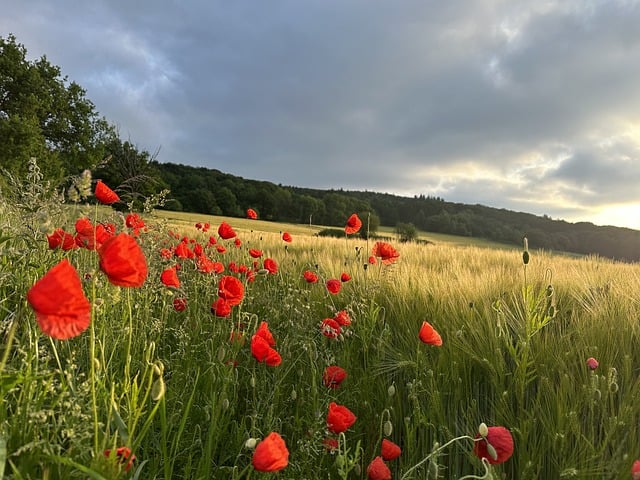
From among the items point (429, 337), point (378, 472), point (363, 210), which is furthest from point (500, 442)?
point (363, 210)

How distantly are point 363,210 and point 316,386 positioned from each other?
32.9 meters

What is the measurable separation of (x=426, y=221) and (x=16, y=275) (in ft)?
126

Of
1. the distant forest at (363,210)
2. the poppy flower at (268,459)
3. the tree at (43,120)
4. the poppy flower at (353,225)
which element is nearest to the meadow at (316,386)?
the poppy flower at (268,459)

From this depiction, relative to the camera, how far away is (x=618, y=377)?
1653 mm

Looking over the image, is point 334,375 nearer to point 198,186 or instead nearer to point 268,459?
point 268,459

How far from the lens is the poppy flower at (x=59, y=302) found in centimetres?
72

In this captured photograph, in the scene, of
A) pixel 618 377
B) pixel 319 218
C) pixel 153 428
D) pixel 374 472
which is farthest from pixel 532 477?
pixel 319 218

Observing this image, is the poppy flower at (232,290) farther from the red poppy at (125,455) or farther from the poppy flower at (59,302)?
the poppy flower at (59,302)

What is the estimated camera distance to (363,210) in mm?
34438

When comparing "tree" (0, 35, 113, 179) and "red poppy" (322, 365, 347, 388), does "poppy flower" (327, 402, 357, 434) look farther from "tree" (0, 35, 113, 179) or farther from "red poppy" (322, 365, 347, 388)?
"tree" (0, 35, 113, 179)

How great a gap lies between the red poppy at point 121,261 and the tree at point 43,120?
17.8 m

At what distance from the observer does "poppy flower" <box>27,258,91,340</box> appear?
716mm

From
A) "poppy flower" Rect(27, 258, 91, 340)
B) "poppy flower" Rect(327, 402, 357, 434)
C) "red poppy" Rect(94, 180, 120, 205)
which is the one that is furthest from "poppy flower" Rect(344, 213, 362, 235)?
"poppy flower" Rect(27, 258, 91, 340)

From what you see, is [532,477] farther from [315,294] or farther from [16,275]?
[16,275]
